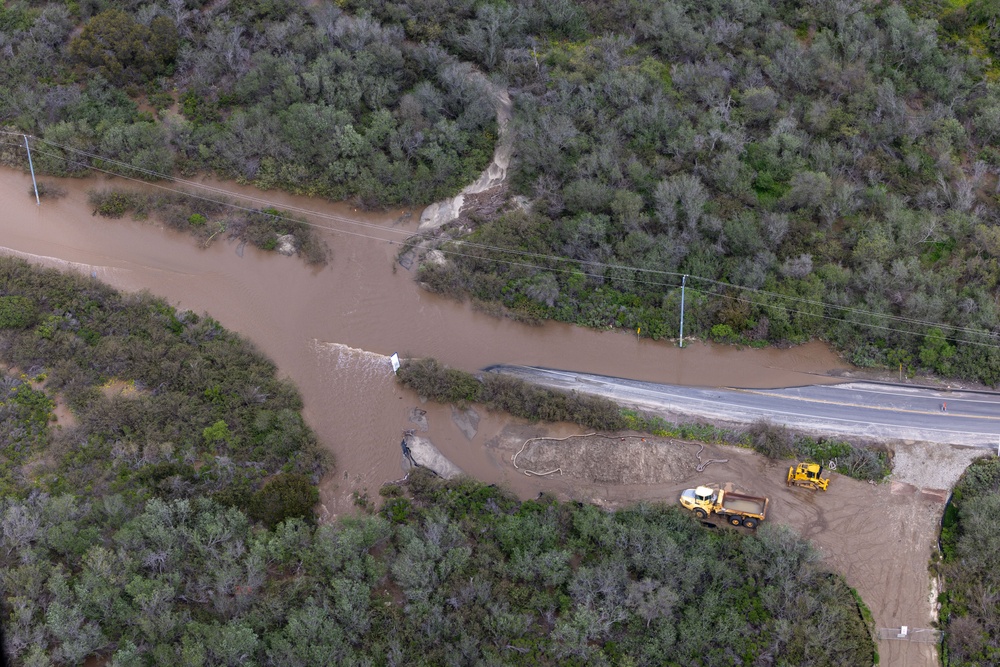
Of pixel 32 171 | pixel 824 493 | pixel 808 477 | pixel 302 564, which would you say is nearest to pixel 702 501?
pixel 808 477

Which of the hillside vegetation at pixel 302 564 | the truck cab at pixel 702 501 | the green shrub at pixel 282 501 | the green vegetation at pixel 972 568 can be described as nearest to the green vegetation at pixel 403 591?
the hillside vegetation at pixel 302 564

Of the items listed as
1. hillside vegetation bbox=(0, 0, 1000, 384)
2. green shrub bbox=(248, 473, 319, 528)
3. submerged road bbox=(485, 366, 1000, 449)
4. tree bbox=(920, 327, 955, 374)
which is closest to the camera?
green shrub bbox=(248, 473, 319, 528)

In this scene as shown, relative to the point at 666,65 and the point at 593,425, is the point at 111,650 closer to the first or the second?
the point at 593,425

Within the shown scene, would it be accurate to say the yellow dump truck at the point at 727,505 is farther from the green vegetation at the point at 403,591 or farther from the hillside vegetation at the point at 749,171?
the hillside vegetation at the point at 749,171

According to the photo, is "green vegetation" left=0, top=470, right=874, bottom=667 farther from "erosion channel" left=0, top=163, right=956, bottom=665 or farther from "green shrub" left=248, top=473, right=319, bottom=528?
"erosion channel" left=0, top=163, right=956, bottom=665

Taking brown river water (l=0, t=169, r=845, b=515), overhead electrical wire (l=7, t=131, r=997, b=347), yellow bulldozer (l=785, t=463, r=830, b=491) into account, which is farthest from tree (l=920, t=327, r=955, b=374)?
yellow bulldozer (l=785, t=463, r=830, b=491)

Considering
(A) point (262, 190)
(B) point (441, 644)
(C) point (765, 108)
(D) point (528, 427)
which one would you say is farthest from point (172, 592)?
(C) point (765, 108)
